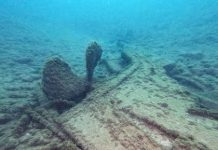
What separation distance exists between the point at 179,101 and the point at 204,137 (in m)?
1.67

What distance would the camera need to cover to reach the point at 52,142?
13.0 feet

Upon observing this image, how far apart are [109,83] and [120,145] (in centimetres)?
289

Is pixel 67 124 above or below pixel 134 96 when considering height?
below

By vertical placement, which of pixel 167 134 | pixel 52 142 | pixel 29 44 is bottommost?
pixel 52 142

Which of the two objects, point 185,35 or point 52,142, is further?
point 185,35

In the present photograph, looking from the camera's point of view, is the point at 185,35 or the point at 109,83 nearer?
the point at 109,83

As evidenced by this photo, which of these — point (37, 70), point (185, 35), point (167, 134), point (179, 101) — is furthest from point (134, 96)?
point (185, 35)

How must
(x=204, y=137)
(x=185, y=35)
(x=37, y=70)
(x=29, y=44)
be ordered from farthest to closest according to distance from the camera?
(x=185, y=35) → (x=29, y=44) → (x=37, y=70) → (x=204, y=137)

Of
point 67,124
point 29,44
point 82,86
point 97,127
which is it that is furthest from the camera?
point 29,44

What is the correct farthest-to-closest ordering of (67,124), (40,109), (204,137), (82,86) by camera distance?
1. (82,86)
2. (40,109)
3. (67,124)
4. (204,137)

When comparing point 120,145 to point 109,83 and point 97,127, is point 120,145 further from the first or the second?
point 109,83

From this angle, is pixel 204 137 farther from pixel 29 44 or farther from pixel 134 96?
pixel 29 44

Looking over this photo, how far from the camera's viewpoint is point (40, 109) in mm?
4969

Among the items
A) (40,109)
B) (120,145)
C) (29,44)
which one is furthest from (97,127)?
(29,44)
